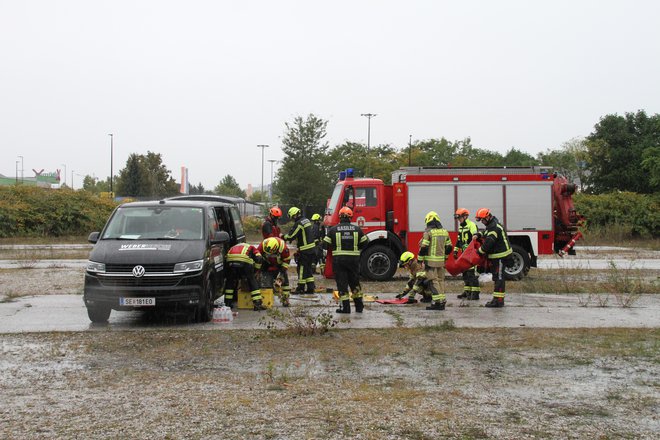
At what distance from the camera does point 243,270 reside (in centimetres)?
1091

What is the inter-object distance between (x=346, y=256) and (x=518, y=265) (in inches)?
262

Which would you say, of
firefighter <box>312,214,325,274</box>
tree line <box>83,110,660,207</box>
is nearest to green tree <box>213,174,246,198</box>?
tree line <box>83,110,660,207</box>

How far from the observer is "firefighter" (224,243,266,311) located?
10.8 m

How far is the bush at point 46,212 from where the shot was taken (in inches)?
1389

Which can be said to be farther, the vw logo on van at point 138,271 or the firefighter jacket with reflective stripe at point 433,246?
the firefighter jacket with reflective stripe at point 433,246

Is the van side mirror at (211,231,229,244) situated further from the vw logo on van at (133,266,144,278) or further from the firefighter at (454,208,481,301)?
the firefighter at (454,208,481,301)

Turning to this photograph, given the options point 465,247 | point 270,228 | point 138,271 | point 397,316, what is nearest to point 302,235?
point 270,228

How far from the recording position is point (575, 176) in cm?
6562

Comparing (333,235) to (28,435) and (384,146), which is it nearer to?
(28,435)

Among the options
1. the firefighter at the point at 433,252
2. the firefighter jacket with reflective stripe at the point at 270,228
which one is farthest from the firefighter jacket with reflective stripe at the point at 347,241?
the firefighter jacket with reflective stripe at the point at 270,228

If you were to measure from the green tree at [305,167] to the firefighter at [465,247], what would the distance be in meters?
25.2

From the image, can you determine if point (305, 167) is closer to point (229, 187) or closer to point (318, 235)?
point (318, 235)

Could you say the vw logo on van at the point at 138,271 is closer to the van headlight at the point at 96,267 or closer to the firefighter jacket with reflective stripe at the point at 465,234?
the van headlight at the point at 96,267

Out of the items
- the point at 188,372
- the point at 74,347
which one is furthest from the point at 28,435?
the point at 74,347
